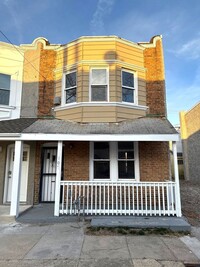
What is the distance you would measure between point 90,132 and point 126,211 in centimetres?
288

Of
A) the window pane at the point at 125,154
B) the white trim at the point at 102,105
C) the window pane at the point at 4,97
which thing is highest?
the window pane at the point at 4,97

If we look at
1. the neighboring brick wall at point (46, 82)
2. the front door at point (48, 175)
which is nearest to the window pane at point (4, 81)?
the neighboring brick wall at point (46, 82)

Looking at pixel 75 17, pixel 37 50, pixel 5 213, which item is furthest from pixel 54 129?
pixel 75 17

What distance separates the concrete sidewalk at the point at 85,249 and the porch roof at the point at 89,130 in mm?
2880

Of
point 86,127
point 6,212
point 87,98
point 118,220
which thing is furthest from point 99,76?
point 6,212

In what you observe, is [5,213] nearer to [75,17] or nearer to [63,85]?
[63,85]

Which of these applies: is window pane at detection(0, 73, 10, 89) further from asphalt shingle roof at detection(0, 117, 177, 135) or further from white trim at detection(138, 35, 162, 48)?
white trim at detection(138, 35, 162, 48)

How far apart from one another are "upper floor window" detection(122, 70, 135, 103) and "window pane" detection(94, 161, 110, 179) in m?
2.78

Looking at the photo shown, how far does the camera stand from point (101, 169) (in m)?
8.48

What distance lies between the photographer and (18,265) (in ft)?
13.1

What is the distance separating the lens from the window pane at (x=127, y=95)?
9000mm

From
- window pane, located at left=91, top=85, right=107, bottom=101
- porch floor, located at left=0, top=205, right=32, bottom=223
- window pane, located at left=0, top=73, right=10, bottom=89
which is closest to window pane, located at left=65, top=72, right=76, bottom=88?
window pane, located at left=91, top=85, right=107, bottom=101

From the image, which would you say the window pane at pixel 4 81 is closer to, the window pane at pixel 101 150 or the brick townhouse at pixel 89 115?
the brick townhouse at pixel 89 115

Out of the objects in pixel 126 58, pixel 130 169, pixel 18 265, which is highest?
pixel 126 58
